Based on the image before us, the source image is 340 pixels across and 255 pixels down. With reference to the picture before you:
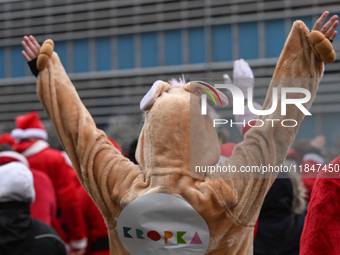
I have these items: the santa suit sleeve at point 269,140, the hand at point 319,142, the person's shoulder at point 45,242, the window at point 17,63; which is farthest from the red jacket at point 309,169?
the window at point 17,63

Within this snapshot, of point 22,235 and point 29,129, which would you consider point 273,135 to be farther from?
point 29,129

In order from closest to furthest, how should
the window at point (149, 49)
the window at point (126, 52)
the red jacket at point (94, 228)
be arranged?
the red jacket at point (94, 228) → the window at point (149, 49) → the window at point (126, 52)

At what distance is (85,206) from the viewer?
3896 mm

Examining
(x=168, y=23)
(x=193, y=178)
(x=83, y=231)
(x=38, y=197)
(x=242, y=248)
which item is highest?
(x=168, y=23)

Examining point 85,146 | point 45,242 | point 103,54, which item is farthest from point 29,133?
point 103,54

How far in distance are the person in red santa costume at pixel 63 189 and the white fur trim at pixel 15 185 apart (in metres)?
1.29

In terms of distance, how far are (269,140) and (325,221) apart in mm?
411

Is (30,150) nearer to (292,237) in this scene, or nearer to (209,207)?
(292,237)

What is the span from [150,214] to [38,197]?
218cm

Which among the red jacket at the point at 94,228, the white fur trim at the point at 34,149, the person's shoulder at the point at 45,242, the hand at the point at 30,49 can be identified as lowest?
the red jacket at the point at 94,228

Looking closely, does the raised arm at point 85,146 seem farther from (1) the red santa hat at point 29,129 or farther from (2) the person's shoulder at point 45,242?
(1) the red santa hat at point 29,129

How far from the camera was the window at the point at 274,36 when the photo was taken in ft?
71.3

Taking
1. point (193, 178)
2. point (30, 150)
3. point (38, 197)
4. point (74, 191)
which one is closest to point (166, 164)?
point (193, 178)

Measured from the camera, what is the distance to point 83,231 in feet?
13.3
